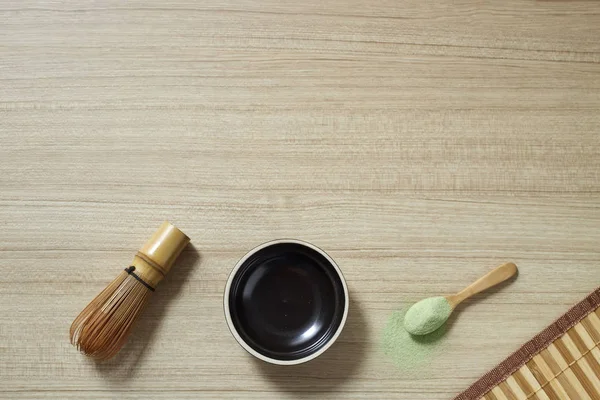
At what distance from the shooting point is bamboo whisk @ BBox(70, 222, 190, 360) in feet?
2.44

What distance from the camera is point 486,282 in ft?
2.63

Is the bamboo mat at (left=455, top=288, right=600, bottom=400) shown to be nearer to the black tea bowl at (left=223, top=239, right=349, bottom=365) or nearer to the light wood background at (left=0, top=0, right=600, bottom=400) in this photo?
the light wood background at (left=0, top=0, right=600, bottom=400)

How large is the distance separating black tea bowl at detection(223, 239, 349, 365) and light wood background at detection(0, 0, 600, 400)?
0.04 m

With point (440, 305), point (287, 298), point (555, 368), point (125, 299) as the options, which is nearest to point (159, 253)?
point (125, 299)

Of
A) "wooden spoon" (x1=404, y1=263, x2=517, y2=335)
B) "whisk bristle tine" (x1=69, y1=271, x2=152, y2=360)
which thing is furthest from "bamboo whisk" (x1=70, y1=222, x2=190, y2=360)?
"wooden spoon" (x1=404, y1=263, x2=517, y2=335)

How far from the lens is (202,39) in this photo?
2.76ft

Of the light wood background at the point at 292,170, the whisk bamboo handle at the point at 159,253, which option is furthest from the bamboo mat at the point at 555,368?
the whisk bamboo handle at the point at 159,253

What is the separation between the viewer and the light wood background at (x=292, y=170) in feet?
2.59

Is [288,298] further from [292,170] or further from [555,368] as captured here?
[555,368]

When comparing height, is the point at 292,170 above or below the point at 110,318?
above

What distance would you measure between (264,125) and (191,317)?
0.27m

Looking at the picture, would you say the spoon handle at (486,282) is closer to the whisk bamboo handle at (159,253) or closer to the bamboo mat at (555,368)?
the bamboo mat at (555,368)

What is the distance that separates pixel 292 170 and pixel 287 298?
17cm

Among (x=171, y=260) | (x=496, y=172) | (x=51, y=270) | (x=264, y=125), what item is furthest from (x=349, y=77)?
(x=51, y=270)
